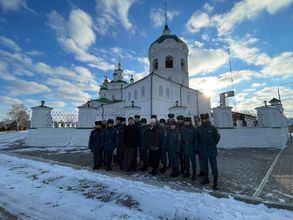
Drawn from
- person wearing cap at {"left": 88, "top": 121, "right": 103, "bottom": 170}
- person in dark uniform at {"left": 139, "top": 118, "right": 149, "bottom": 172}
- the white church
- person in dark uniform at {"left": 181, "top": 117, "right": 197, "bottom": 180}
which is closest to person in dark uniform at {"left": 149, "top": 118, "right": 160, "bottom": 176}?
person in dark uniform at {"left": 139, "top": 118, "right": 149, "bottom": 172}

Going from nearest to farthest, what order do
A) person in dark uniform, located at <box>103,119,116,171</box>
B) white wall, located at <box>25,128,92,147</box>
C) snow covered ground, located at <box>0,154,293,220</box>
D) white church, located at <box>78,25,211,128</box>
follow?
snow covered ground, located at <box>0,154,293,220</box>, person in dark uniform, located at <box>103,119,116,171</box>, white wall, located at <box>25,128,92,147</box>, white church, located at <box>78,25,211,128</box>

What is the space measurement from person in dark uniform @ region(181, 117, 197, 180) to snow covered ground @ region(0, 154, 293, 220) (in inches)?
58.0

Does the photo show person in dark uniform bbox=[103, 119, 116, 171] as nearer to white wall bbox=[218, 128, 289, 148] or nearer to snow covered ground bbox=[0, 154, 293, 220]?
snow covered ground bbox=[0, 154, 293, 220]

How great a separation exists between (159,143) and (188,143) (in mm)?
1081

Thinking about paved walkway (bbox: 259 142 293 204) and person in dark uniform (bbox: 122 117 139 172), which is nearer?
paved walkway (bbox: 259 142 293 204)

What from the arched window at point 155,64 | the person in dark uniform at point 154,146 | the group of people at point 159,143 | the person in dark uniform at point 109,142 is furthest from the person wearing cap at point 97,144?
the arched window at point 155,64

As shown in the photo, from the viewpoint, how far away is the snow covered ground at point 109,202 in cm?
341

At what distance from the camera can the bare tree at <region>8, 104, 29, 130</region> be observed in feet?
172

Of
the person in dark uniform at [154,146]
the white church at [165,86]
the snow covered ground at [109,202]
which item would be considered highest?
the white church at [165,86]

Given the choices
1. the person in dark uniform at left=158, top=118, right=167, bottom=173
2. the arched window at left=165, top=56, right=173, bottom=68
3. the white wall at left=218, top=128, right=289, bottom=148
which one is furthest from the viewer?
the arched window at left=165, top=56, right=173, bottom=68

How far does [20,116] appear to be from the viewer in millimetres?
53500

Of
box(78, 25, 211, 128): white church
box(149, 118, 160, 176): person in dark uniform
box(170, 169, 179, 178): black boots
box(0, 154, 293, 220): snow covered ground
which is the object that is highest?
box(78, 25, 211, 128): white church

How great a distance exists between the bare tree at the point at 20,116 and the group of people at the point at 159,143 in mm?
54105

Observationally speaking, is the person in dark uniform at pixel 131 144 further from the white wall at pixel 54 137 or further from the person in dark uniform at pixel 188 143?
the white wall at pixel 54 137
